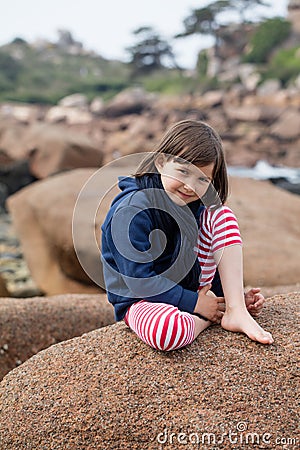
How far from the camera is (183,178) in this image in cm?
219

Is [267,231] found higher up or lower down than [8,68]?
higher up

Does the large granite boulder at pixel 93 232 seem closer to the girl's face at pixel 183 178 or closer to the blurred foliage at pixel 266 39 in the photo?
the girl's face at pixel 183 178

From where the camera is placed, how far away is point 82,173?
21.8ft

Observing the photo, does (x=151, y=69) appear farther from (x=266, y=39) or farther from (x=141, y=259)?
(x=141, y=259)

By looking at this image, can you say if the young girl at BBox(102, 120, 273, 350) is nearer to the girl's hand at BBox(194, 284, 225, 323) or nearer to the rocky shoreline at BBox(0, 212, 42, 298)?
the girl's hand at BBox(194, 284, 225, 323)

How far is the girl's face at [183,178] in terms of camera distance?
2191 mm

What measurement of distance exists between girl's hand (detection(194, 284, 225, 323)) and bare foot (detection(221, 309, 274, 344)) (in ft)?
0.12

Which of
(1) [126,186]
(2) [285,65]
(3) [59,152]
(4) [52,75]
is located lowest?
(4) [52,75]

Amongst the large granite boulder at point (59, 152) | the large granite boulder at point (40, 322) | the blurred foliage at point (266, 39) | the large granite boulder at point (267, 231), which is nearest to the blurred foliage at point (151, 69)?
the blurred foliage at point (266, 39)

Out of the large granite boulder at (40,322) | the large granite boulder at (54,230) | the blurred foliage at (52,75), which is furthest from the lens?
the blurred foliage at (52,75)

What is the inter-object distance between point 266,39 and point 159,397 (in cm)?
3954

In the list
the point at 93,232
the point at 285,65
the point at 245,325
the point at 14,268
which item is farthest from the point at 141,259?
the point at 285,65
